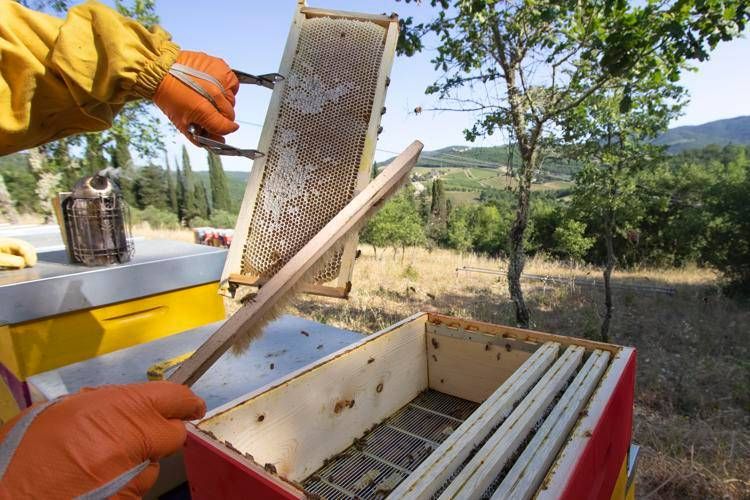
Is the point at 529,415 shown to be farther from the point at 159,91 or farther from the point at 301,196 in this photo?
the point at 159,91

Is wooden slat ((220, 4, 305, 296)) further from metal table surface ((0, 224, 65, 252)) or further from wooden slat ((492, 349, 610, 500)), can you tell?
metal table surface ((0, 224, 65, 252))

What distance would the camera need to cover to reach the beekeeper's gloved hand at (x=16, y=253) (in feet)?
6.18

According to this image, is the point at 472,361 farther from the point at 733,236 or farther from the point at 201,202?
the point at 201,202

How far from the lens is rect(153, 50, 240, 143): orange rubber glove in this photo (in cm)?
135

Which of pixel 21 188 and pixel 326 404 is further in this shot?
pixel 21 188

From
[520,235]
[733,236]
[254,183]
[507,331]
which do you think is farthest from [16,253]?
[733,236]

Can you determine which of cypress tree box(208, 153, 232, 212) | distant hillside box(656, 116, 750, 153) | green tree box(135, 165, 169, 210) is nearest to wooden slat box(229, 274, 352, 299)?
green tree box(135, 165, 169, 210)

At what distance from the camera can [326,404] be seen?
1.50 meters

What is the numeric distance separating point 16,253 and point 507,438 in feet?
7.80

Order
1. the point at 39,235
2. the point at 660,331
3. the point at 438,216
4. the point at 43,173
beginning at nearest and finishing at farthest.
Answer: the point at 39,235 → the point at 660,331 → the point at 43,173 → the point at 438,216

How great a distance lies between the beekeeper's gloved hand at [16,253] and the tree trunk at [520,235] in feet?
19.6

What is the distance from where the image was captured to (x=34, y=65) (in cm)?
116

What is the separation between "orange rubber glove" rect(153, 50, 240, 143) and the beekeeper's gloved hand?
1.19m

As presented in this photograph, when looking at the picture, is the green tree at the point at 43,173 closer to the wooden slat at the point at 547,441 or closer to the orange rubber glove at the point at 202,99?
the orange rubber glove at the point at 202,99
